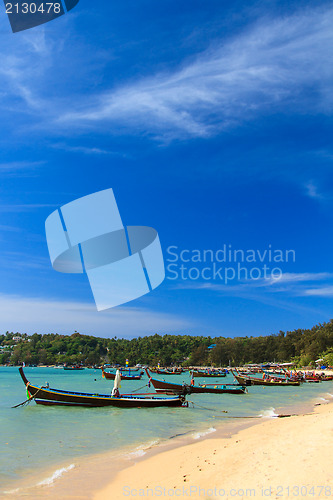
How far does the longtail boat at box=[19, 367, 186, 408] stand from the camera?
25078 mm

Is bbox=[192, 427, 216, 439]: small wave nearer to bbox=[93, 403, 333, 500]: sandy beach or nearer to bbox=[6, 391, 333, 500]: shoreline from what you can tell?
bbox=[6, 391, 333, 500]: shoreline

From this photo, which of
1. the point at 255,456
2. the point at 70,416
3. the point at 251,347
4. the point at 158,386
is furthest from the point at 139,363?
the point at 255,456

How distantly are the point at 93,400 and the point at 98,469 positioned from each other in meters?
14.1

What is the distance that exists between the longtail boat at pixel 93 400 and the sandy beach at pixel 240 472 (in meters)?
11.8

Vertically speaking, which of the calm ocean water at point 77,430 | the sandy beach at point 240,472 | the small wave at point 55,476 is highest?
the sandy beach at point 240,472

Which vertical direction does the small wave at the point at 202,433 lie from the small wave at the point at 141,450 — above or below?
below

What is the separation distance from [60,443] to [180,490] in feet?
30.5

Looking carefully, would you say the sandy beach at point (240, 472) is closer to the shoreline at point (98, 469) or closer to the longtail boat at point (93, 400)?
the shoreline at point (98, 469)

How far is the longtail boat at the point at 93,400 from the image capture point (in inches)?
987

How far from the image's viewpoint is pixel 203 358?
178750 millimetres

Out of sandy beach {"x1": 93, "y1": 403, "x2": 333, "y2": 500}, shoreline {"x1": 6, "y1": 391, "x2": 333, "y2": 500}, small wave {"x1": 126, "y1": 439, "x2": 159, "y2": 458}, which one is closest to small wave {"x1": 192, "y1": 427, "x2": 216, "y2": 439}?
shoreline {"x1": 6, "y1": 391, "x2": 333, "y2": 500}

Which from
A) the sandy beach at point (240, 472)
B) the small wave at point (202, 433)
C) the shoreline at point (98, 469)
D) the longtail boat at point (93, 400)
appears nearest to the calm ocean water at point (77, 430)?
the small wave at point (202, 433)

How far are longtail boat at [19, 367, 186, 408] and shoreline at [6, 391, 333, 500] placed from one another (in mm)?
7468

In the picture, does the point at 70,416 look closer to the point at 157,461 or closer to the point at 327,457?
the point at 157,461
